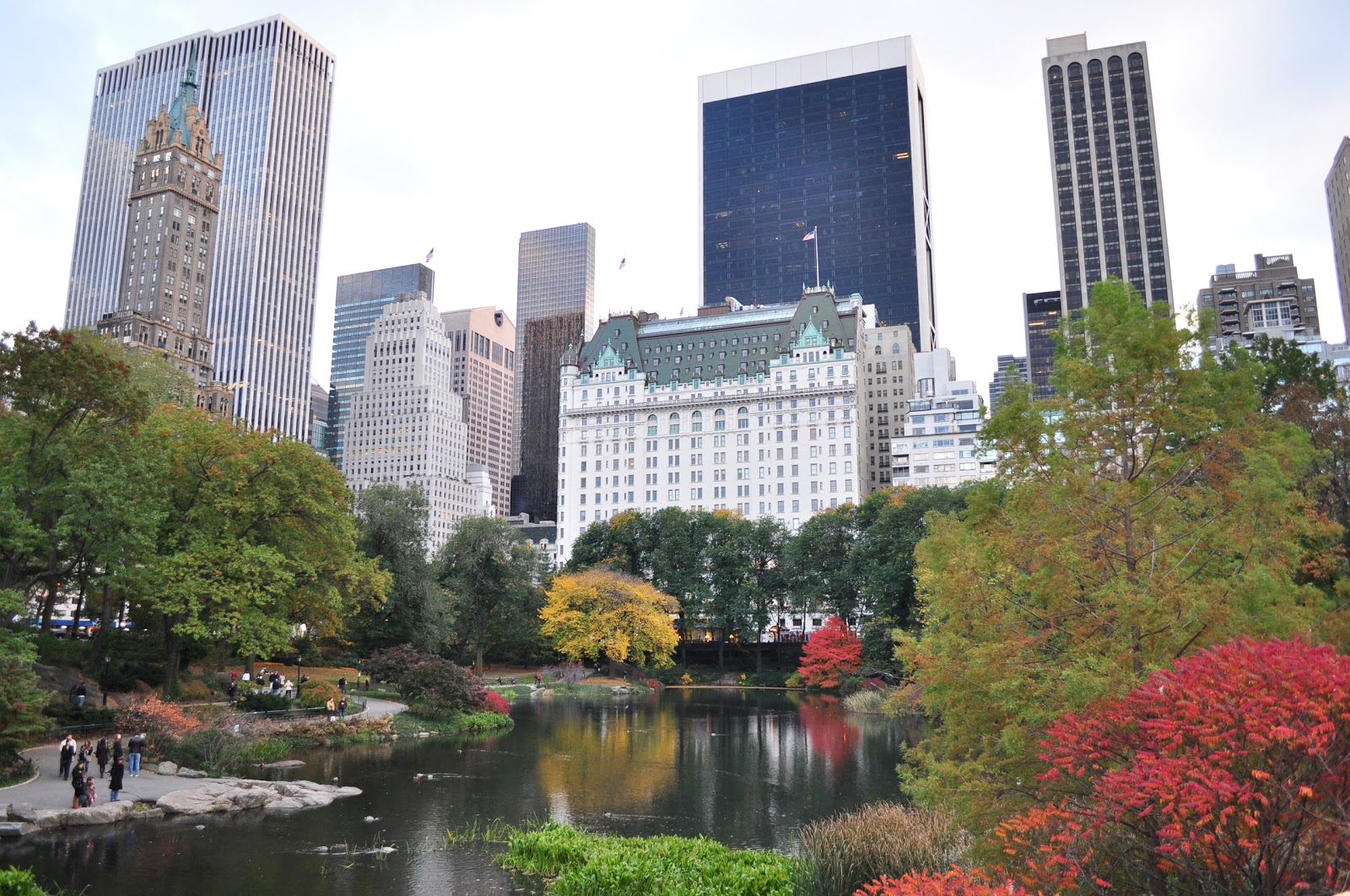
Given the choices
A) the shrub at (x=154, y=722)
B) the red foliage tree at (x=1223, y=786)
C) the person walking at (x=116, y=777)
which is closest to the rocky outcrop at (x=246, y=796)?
the person walking at (x=116, y=777)

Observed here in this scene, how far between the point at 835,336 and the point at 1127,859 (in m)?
140

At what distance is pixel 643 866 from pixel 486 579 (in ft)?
218

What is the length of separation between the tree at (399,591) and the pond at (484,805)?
1725cm

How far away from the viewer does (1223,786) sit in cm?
1075

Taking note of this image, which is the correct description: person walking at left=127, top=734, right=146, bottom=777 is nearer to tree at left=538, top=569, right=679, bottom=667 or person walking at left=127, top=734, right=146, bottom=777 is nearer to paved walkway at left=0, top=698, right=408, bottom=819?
paved walkway at left=0, top=698, right=408, bottom=819

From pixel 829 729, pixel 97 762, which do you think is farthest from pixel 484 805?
pixel 829 729

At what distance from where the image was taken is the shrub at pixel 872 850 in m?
18.9

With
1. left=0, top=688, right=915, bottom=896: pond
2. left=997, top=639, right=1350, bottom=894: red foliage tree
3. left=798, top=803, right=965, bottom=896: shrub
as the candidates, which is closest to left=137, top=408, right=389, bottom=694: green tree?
left=0, top=688, right=915, bottom=896: pond

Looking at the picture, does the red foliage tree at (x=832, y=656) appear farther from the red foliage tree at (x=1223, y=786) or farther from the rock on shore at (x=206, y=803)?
the red foliage tree at (x=1223, y=786)

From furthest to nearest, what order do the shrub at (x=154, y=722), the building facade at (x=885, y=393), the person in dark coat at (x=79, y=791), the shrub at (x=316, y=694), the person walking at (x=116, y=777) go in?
the building facade at (x=885, y=393)
the shrub at (x=316, y=694)
the shrub at (x=154, y=722)
the person walking at (x=116, y=777)
the person in dark coat at (x=79, y=791)

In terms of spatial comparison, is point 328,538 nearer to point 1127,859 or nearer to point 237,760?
point 237,760

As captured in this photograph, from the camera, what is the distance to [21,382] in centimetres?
3362

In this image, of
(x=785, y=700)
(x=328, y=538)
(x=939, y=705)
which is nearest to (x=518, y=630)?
(x=785, y=700)

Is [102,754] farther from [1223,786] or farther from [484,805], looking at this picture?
[1223,786]
